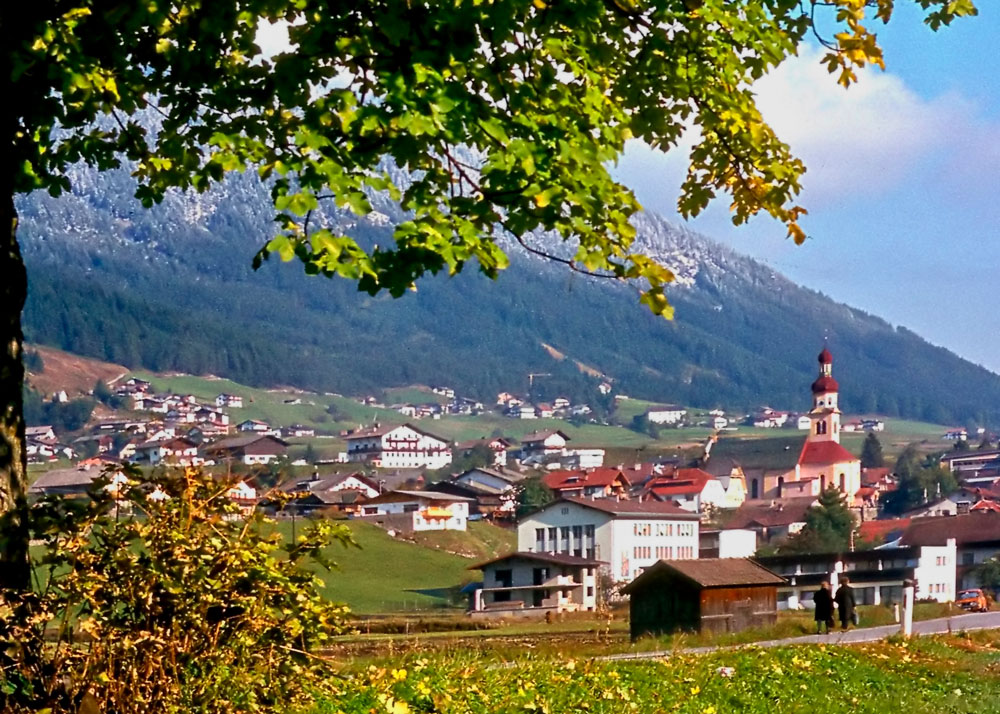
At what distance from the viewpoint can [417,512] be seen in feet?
426

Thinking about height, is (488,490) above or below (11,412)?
above

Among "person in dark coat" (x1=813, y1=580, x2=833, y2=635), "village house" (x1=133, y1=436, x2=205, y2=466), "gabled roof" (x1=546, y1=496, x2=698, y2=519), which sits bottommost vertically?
"person in dark coat" (x1=813, y1=580, x2=833, y2=635)

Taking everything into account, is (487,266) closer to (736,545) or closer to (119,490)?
(119,490)

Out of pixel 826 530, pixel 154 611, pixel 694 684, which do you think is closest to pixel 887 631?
pixel 694 684

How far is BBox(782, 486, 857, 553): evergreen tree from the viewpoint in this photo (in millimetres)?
118812

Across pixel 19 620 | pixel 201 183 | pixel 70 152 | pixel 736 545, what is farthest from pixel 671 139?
pixel 736 545

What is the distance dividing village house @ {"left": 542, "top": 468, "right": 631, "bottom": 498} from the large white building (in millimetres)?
55740

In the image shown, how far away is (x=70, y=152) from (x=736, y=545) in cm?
12407

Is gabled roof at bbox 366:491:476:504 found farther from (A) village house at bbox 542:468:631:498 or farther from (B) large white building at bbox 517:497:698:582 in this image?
(A) village house at bbox 542:468:631:498

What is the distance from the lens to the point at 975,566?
317 ft

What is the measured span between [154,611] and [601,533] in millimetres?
101095

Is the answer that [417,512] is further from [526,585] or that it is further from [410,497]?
→ [526,585]

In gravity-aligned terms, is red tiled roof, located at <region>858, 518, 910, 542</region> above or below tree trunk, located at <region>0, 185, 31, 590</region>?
above

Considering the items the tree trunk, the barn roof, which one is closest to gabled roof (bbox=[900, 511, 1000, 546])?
the barn roof
